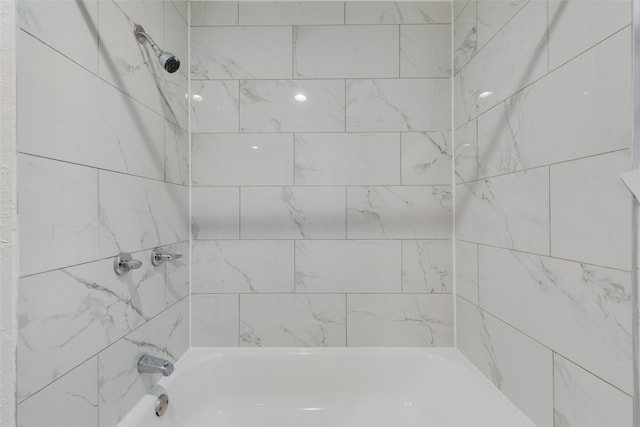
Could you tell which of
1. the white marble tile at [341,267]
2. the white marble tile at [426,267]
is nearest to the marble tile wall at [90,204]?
the white marble tile at [341,267]

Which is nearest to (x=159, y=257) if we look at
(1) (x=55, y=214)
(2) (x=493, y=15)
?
(1) (x=55, y=214)

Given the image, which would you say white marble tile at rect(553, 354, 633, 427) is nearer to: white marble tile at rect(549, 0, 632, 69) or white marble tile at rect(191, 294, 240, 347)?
white marble tile at rect(549, 0, 632, 69)

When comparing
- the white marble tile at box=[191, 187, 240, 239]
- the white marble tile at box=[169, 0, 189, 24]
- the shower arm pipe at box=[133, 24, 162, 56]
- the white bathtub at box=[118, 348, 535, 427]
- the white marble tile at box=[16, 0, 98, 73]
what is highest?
the white marble tile at box=[169, 0, 189, 24]

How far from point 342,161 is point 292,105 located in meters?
0.36

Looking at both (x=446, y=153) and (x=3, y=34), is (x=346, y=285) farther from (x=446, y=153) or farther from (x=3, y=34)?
(x=3, y=34)

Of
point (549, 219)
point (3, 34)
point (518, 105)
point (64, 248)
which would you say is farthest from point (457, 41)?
point (64, 248)

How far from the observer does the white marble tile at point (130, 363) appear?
90 centimetres

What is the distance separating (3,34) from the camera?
1.78 feet

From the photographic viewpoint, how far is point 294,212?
4.94ft

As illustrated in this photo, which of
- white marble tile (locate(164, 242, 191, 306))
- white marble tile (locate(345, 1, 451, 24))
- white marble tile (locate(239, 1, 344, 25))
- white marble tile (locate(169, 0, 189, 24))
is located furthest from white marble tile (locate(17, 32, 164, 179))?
white marble tile (locate(345, 1, 451, 24))

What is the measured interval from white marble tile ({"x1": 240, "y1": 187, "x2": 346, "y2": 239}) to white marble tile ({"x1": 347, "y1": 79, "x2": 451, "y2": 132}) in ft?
1.19

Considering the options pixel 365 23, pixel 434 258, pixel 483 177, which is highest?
pixel 365 23

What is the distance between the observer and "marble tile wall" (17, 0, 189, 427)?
0.66 metres

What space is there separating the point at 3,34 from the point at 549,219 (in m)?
1.27
